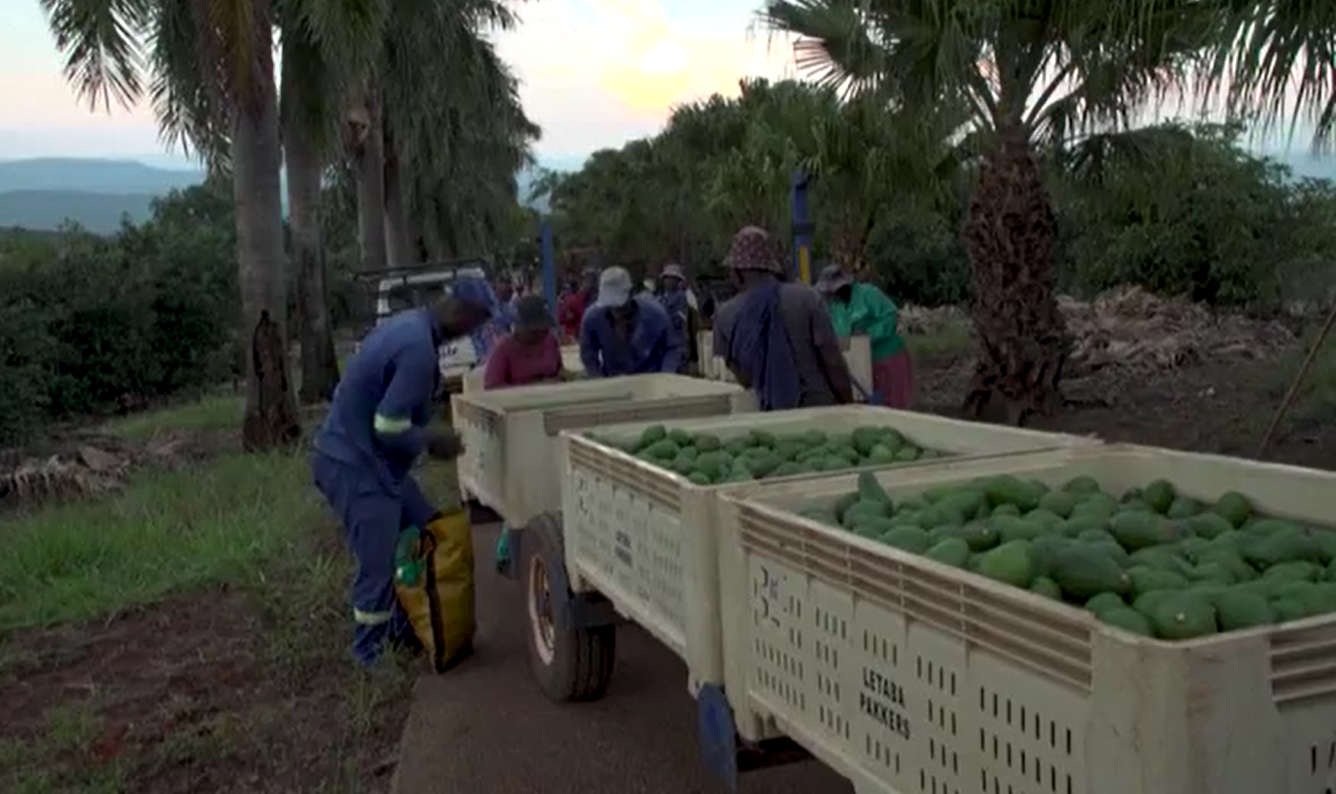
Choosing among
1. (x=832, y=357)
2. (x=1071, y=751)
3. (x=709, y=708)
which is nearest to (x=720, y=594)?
(x=709, y=708)

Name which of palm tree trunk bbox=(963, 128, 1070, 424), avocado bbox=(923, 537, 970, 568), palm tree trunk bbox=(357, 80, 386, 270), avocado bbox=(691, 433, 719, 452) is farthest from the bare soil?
palm tree trunk bbox=(357, 80, 386, 270)

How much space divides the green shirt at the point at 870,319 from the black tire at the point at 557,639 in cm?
434

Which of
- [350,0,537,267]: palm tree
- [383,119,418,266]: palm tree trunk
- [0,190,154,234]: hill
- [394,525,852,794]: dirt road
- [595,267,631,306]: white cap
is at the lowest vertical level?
[394,525,852,794]: dirt road

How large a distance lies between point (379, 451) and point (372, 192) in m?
20.5

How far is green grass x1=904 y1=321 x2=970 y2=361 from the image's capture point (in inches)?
907

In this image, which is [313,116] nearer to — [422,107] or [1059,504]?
[422,107]

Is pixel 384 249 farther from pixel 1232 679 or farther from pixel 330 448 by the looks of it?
pixel 1232 679

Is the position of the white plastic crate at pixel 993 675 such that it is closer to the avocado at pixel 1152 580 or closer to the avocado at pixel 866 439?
the avocado at pixel 1152 580

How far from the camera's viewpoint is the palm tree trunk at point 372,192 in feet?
84.8

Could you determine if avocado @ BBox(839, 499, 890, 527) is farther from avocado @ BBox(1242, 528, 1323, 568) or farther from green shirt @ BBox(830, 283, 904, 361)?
green shirt @ BBox(830, 283, 904, 361)

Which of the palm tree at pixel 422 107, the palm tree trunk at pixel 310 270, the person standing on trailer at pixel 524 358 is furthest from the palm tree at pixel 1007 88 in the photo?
the palm tree trunk at pixel 310 270

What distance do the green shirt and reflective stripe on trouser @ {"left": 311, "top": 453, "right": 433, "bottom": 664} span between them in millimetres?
4133

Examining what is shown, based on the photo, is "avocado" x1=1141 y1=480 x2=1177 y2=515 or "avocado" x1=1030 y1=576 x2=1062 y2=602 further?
"avocado" x1=1141 y1=480 x2=1177 y2=515

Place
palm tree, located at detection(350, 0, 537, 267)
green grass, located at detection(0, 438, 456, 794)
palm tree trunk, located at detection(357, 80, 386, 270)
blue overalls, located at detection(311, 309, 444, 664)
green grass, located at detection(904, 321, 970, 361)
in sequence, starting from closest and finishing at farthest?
green grass, located at detection(0, 438, 456, 794), blue overalls, located at detection(311, 309, 444, 664), palm tree, located at detection(350, 0, 537, 267), green grass, located at detection(904, 321, 970, 361), palm tree trunk, located at detection(357, 80, 386, 270)
